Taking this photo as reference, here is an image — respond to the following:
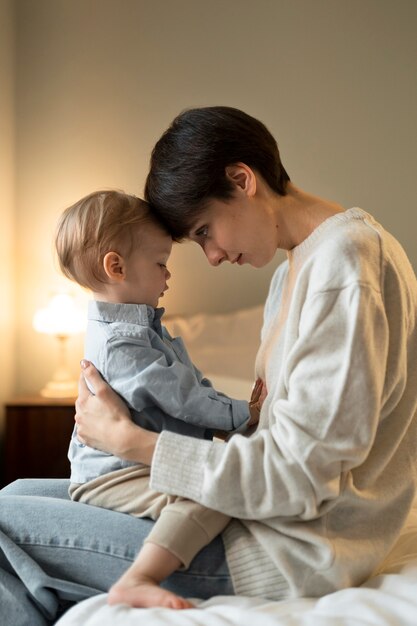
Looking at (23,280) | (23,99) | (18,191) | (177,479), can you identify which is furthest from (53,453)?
(177,479)

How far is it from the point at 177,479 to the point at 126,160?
3.03 m

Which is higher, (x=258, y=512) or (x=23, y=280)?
(x=258, y=512)

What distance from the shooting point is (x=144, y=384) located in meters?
1.56

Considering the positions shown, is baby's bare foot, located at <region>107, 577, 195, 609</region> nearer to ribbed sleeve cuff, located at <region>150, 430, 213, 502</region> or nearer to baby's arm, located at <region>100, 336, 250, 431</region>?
ribbed sleeve cuff, located at <region>150, 430, 213, 502</region>

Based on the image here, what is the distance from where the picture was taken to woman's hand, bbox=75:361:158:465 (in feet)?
4.82

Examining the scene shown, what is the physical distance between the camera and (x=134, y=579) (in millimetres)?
1278

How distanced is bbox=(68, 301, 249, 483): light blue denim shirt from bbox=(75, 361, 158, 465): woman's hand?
0.08 ft

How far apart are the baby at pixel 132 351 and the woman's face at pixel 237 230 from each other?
5.7 inches

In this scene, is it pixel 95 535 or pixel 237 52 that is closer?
pixel 95 535

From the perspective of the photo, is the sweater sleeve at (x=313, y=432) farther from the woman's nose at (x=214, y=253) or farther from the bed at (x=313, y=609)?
the woman's nose at (x=214, y=253)

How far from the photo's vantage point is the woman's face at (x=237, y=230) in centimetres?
158

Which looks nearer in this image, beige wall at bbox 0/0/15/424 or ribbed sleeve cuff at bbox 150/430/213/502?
ribbed sleeve cuff at bbox 150/430/213/502

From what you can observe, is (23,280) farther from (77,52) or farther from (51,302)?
(77,52)

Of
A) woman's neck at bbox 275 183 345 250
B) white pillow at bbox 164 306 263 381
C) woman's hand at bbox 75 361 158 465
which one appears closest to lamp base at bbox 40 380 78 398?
white pillow at bbox 164 306 263 381
